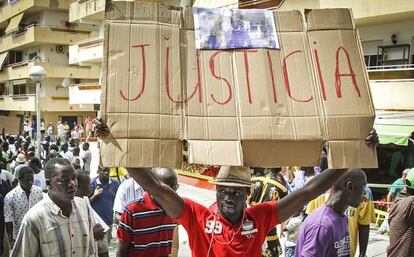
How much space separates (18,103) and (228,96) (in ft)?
124

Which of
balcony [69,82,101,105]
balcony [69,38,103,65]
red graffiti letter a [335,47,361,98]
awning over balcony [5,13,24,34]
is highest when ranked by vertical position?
awning over balcony [5,13,24,34]

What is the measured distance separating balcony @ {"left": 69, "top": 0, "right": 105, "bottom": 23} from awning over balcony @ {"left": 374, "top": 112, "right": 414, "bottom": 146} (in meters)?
19.0

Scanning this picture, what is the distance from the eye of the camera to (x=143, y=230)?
3.93m

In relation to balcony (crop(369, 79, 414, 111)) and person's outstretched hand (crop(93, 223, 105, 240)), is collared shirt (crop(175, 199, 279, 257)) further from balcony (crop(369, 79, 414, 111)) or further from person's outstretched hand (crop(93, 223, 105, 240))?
balcony (crop(369, 79, 414, 111))

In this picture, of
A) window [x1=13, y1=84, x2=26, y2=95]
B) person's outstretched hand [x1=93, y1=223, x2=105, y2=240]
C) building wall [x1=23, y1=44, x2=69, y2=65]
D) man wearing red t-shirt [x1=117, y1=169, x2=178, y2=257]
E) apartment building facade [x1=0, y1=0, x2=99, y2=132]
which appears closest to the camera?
person's outstretched hand [x1=93, y1=223, x2=105, y2=240]

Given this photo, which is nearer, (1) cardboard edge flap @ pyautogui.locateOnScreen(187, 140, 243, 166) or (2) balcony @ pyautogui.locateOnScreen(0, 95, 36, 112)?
(1) cardboard edge flap @ pyautogui.locateOnScreen(187, 140, 243, 166)

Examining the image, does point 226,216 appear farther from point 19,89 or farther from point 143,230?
point 19,89

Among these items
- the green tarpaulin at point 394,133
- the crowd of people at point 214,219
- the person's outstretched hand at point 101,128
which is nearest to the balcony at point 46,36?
the green tarpaulin at point 394,133

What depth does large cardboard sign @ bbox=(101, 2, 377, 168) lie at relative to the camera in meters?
2.43

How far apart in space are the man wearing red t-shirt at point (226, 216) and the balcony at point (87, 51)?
24998 millimetres

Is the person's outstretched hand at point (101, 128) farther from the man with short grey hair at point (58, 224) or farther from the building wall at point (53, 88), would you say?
the building wall at point (53, 88)

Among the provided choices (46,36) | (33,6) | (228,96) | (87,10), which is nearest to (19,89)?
(46,36)

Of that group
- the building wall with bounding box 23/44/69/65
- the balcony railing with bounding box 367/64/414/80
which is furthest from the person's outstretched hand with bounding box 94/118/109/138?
the building wall with bounding box 23/44/69/65

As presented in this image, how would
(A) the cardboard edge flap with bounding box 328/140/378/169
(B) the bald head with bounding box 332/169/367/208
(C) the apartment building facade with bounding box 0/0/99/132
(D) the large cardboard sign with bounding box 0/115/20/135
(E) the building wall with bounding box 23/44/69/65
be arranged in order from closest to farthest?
(A) the cardboard edge flap with bounding box 328/140/378/169 < (B) the bald head with bounding box 332/169/367/208 < (D) the large cardboard sign with bounding box 0/115/20/135 < (C) the apartment building facade with bounding box 0/0/99/132 < (E) the building wall with bounding box 23/44/69/65
